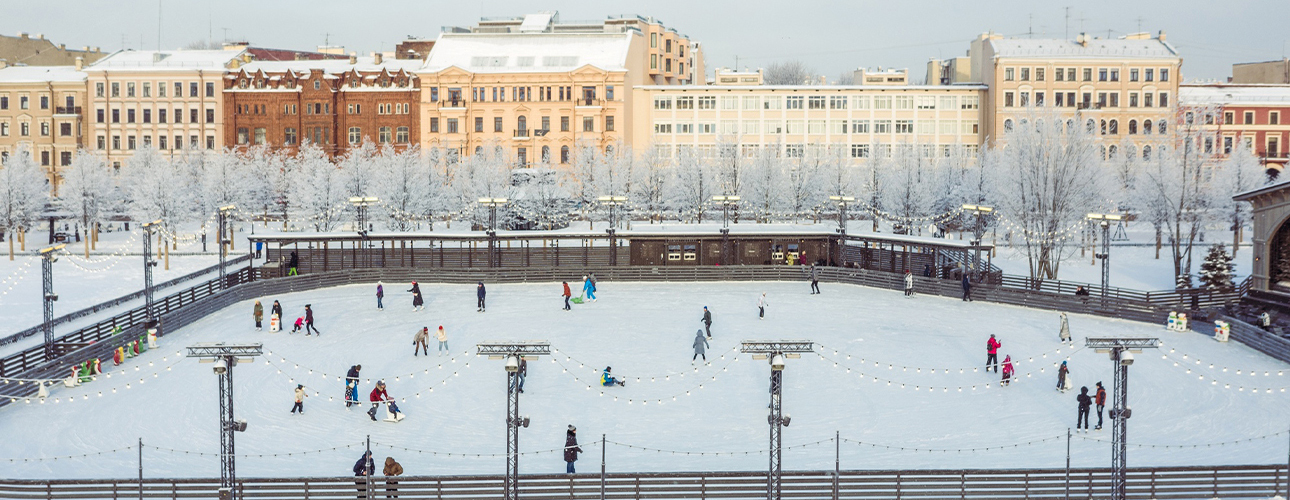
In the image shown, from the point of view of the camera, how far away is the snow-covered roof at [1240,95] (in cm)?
8219

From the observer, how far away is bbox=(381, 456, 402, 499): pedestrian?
18.3 meters

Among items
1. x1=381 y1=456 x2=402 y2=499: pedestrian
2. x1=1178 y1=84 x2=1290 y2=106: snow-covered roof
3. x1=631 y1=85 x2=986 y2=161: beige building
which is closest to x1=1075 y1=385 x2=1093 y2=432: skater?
x1=381 y1=456 x2=402 y2=499: pedestrian

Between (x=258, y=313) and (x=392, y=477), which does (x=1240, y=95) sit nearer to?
(x=258, y=313)

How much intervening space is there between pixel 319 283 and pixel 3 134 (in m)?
57.0

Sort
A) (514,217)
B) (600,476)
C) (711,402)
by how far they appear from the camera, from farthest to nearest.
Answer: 1. (514,217)
2. (711,402)
3. (600,476)

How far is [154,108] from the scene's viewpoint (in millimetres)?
85688

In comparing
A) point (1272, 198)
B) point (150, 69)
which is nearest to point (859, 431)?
point (1272, 198)

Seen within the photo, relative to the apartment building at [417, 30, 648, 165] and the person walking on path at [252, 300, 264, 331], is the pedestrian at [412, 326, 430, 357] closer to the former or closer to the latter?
the person walking on path at [252, 300, 264, 331]

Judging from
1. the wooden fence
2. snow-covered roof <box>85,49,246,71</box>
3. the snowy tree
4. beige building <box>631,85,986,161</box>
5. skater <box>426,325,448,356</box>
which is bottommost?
the wooden fence

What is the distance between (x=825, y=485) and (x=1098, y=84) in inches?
2830

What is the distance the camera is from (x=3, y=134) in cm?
8556

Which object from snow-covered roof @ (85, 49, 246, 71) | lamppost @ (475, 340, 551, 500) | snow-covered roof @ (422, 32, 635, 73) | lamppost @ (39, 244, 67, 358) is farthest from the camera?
snow-covered roof @ (85, 49, 246, 71)

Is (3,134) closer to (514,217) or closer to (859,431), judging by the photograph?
(514,217)

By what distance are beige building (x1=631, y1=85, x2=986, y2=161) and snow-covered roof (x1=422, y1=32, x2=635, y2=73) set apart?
11.9 feet
